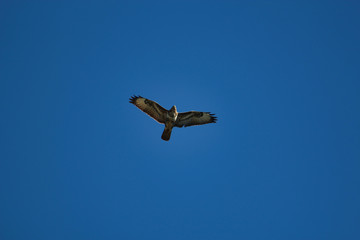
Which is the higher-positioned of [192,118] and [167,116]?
[192,118]

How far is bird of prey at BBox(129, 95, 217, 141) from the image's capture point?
9586mm

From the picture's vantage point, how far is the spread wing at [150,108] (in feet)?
32.0

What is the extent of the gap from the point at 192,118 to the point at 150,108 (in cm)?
196

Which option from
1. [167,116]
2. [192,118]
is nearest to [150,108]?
[167,116]

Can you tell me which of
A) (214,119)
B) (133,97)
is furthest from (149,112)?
(214,119)

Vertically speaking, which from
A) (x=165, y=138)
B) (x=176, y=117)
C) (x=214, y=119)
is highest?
(x=214, y=119)

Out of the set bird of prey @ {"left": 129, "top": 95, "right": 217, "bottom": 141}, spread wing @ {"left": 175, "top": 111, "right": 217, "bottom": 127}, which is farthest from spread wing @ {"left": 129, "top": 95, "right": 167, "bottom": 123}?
spread wing @ {"left": 175, "top": 111, "right": 217, "bottom": 127}

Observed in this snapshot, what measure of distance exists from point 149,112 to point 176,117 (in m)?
1.27

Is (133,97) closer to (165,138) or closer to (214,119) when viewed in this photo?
(165,138)

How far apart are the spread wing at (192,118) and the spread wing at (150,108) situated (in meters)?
0.76

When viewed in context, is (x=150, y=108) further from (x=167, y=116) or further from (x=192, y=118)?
(x=192, y=118)

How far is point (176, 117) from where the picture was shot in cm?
969

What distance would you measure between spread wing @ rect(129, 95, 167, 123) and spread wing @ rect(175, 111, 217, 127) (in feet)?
2.48

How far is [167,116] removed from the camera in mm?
9500
